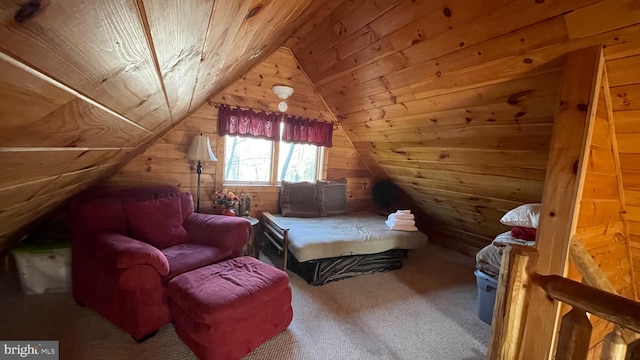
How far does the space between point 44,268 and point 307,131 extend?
9.60 feet

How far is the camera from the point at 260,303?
184 cm

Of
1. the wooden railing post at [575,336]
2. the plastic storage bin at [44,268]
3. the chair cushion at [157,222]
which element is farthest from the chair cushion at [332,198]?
the wooden railing post at [575,336]

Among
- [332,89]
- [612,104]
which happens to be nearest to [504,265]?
Result: [612,104]

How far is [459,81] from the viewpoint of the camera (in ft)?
6.65

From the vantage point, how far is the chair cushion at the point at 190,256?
6.77 feet

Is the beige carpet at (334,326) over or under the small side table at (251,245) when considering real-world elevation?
under

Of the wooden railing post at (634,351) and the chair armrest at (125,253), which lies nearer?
the wooden railing post at (634,351)

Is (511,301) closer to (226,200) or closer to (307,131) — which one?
(226,200)

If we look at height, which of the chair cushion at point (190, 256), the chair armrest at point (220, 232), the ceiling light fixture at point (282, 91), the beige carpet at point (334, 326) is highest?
the ceiling light fixture at point (282, 91)

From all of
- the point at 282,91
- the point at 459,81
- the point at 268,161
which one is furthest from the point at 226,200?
the point at 459,81

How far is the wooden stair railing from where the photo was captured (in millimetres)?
817

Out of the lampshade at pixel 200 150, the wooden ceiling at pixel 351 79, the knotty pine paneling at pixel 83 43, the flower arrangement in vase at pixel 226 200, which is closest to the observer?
the knotty pine paneling at pixel 83 43

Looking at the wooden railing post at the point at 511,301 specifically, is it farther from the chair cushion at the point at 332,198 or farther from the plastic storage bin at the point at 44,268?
the plastic storage bin at the point at 44,268

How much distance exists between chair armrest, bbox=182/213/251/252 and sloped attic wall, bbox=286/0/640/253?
6.05 ft
